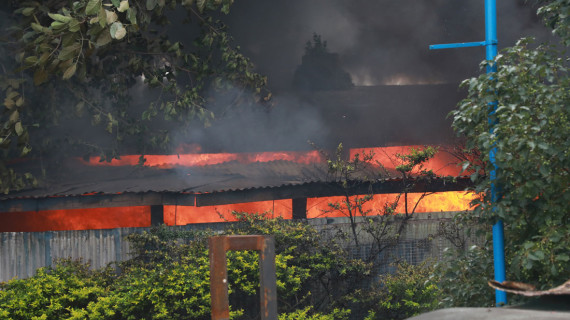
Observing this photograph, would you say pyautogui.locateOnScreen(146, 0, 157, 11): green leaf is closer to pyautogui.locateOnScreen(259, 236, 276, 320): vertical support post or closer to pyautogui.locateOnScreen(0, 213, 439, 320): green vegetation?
pyautogui.locateOnScreen(0, 213, 439, 320): green vegetation

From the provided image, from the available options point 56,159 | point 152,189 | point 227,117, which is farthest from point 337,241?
point 56,159

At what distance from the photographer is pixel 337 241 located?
32.0 ft

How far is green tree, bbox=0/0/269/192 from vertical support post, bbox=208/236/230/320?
4.51 m

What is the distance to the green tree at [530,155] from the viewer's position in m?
4.77

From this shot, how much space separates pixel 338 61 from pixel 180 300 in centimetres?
854

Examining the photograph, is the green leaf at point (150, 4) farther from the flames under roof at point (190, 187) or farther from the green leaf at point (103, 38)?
the flames under roof at point (190, 187)

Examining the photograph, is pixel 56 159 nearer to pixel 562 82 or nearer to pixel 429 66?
pixel 429 66

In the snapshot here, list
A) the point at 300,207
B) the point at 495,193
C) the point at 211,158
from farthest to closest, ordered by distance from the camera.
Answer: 1. the point at 211,158
2. the point at 300,207
3. the point at 495,193

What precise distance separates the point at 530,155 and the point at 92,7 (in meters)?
5.10

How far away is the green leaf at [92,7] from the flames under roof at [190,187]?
166 inches

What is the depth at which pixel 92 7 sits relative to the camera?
7.38 metres

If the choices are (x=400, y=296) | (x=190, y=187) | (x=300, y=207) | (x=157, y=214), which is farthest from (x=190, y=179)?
(x=400, y=296)

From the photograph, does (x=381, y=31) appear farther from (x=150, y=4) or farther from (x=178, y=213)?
(x=150, y=4)

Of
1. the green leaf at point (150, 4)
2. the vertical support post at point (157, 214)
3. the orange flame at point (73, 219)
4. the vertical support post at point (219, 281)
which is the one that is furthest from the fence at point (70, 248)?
the vertical support post at point (219, 281)
